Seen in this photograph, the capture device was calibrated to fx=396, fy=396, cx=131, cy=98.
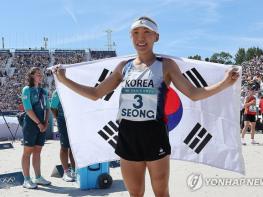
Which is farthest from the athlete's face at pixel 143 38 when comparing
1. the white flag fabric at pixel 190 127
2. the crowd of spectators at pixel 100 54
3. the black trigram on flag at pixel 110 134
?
the crowd of spectators at pixel 100 54

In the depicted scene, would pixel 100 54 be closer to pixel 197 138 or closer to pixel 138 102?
pixel 197 138

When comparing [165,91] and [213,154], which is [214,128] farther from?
[165,91]

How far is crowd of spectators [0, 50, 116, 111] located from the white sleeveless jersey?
43.7 m

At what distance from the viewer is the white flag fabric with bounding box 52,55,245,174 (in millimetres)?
4258

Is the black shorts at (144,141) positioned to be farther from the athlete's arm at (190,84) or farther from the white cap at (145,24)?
the white cap at (145,24)

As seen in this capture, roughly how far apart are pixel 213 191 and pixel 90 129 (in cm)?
252

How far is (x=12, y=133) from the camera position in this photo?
1578 cm

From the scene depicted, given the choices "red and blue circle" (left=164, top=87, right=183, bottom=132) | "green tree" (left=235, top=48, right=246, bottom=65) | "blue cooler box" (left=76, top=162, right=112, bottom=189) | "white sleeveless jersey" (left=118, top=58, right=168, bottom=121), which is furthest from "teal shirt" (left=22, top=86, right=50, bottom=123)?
"green tree" (left=235, top=48, right=246, bottom=65)

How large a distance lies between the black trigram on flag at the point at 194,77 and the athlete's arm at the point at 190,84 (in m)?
0.94

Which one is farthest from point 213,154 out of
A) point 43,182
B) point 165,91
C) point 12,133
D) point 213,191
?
point 12,133

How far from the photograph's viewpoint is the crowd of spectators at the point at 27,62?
1889 inches

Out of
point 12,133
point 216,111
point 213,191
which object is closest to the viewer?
point 216,111

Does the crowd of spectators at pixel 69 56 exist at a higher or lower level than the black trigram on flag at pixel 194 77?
higher

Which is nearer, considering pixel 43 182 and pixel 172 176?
pixel 43 182
